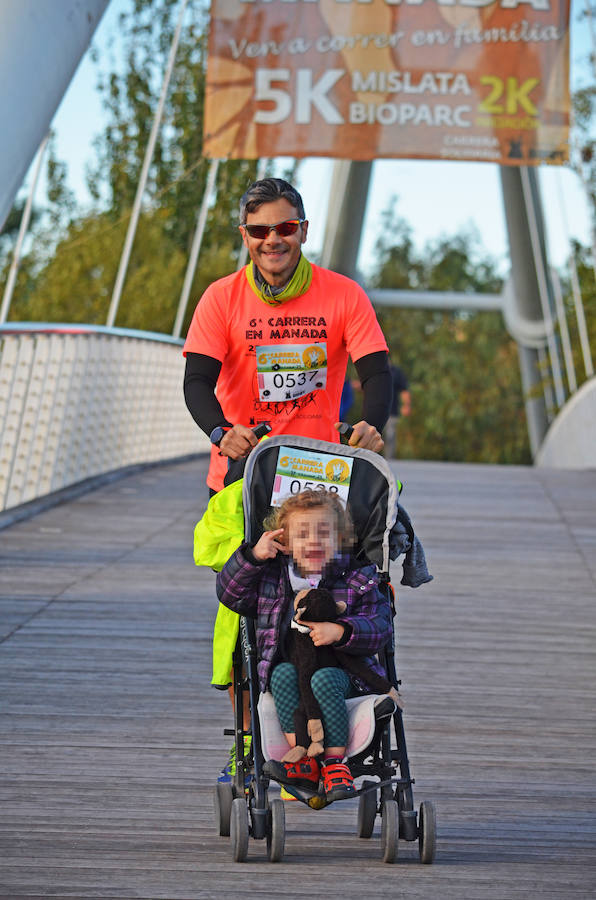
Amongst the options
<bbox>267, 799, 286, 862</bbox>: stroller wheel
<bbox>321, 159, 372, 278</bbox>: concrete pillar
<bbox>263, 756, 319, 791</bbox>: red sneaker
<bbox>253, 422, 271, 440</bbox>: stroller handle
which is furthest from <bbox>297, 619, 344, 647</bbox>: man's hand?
<bbox>321, 159, 372, 278</bbox>: concrete pillar

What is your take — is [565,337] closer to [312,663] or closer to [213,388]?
[213,388]

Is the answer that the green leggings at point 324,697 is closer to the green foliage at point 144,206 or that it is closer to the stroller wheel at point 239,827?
the stroller wheel at point 239,827

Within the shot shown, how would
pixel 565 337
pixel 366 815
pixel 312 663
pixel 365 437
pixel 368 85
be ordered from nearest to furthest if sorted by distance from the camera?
pixel 312 663 < pixel 365 437 < pixel 366 815 < pixel 368 85 < pixel 565 337

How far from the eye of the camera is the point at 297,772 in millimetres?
3709

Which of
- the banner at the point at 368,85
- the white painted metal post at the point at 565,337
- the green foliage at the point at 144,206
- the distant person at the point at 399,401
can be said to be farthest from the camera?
the green foliage at the point at 144,206

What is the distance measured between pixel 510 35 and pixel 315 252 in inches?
537

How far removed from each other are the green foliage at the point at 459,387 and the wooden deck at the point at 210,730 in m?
38.8

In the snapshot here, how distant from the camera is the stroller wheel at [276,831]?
3.63 meters

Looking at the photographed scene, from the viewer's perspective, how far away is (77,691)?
545cm

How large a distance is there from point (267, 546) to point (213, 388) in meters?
0.58

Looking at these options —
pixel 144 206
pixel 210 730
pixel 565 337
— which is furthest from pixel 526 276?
pixel 210 730

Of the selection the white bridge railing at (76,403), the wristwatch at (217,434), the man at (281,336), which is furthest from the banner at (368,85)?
the wristwatch at (217,434)

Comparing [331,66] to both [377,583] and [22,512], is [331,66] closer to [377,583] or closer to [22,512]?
[22,512]

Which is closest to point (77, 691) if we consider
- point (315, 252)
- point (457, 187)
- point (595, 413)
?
point (595, 413)
